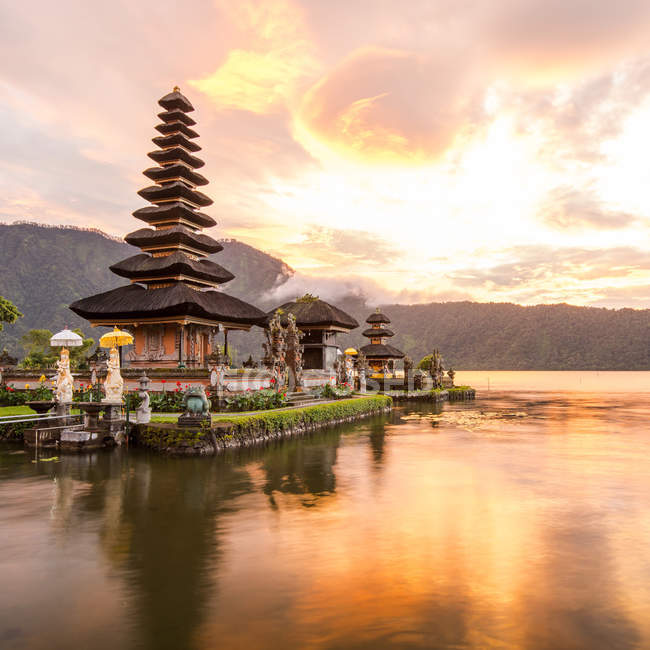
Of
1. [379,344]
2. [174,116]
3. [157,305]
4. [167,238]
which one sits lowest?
[379,344]

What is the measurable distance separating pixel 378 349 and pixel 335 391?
1165 inches

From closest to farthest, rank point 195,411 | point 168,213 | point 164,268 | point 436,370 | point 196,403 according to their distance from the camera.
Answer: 1. point 196,403
2. point 195,411
3. point 164,268
4. point 168,213
5. point 436,370

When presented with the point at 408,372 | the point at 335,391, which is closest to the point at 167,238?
the point at 335,391

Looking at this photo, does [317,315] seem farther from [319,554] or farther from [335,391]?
[319,554]

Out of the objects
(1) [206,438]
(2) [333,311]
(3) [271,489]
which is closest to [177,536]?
(3) [271,489]

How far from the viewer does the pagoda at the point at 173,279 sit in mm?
34688

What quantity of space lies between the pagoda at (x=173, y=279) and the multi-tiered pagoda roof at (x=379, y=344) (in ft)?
93.9

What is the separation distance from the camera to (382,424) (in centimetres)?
3362

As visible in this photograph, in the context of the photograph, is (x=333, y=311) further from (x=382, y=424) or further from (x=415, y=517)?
(x=415, y=517)

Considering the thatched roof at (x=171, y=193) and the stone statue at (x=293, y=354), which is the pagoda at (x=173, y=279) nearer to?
the thatched roof at (x=171, y=193)

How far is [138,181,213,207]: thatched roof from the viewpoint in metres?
39.6

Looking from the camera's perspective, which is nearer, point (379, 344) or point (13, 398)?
point (13, 398)

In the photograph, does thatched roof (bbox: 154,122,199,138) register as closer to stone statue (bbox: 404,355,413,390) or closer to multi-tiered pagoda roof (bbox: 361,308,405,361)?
stone statue (bbox: 404,355,413,390)

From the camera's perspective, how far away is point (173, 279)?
1463 inches
